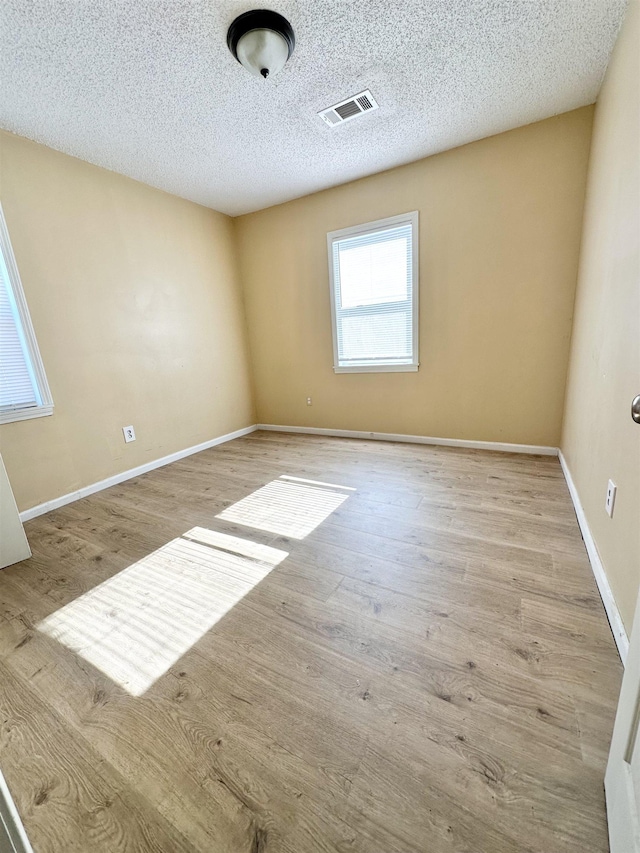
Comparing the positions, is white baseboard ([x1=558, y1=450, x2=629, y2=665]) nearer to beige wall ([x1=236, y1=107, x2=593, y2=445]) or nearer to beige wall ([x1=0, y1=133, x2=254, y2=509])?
beige wall ([x1=236, y1=107, x2=593, y2=445])

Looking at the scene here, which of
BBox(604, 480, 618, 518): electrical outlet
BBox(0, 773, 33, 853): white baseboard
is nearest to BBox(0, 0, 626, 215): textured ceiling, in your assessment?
BBox(604, 480, 618, 518): electrical outlet

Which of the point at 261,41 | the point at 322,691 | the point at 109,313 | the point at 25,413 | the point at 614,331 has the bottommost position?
the point at 322,691

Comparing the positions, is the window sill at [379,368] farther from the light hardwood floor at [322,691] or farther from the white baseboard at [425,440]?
the light hardwood floor at [322,691]

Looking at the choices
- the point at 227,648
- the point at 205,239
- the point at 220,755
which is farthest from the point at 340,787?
the point at 205,239

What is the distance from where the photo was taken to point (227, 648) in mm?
1281

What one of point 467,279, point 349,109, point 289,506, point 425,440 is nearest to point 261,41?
point 349,109

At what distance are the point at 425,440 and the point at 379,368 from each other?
36.2 inches

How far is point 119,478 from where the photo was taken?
303 cm

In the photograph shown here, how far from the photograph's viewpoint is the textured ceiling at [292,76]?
5.21 feet

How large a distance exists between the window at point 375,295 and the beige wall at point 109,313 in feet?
4.78

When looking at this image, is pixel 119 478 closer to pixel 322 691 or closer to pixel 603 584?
pixel 322 691

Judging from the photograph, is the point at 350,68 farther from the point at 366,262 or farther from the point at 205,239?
the point at 205,239

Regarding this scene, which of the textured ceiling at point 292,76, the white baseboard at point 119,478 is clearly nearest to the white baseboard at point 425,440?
the white baseboard at point 119,478

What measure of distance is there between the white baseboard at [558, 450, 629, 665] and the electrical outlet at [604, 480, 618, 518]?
251 mm
